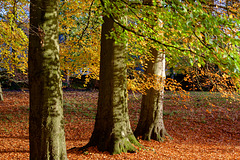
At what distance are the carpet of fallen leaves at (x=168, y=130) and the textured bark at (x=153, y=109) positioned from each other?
0.36 meters

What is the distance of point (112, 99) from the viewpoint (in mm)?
5785

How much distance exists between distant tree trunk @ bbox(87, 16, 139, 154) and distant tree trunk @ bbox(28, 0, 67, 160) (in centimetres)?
219

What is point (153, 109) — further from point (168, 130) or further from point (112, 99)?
point (168, 130)

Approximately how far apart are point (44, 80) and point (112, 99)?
2472mm

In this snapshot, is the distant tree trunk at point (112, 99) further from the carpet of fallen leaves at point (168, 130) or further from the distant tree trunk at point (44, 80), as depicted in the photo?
the distant tree trunk at point (44, 80)

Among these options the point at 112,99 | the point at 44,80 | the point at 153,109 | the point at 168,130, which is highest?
the point at 44,80

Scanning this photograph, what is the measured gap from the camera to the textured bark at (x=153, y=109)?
7850 mm

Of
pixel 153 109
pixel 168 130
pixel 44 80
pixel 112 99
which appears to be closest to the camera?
pixel 44 80

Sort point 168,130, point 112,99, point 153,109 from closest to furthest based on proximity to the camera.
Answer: point 112,99, point 153,109, point 168,130

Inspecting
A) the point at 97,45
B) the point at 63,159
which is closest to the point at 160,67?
the point at 97,45

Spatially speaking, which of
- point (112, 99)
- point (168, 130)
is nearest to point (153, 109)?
point (112, 99)

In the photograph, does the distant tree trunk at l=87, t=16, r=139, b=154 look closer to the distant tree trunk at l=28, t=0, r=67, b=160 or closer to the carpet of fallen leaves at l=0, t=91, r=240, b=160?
the carpet of fallen leaves at l=0, t=91, r=240, b=160

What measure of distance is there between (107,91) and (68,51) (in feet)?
13.8

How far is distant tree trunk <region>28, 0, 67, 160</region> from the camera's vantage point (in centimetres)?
356
